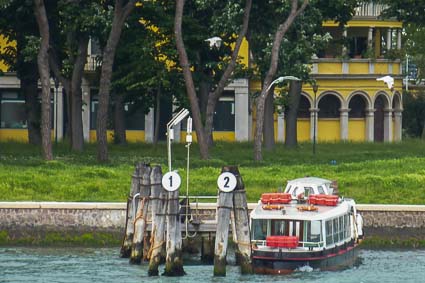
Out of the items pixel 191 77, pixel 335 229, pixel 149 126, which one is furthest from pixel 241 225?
pixel 149 126

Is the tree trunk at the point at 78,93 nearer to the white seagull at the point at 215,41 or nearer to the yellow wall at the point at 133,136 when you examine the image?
the white seagull at the point at 215,41

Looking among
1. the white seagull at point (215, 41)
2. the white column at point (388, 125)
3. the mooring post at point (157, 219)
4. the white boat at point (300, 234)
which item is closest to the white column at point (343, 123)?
the white column at point (388, 125)

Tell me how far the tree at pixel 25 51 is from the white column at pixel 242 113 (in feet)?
52.2

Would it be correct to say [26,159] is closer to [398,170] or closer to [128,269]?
[398,170]

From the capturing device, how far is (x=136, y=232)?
151 ft

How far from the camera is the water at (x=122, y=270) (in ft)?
143

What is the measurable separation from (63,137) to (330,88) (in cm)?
1736

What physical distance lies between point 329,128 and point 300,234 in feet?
183

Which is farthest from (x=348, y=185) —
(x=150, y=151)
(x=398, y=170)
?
(x=150, y=151)

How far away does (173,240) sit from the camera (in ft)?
140

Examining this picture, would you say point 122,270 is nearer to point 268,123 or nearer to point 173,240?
point 173,240

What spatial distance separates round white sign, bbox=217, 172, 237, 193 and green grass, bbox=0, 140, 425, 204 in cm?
1381

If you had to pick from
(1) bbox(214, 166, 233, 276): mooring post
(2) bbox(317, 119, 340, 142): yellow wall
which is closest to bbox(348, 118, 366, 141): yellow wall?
(2) bbox(317, 119, 340, 142): yellow wall

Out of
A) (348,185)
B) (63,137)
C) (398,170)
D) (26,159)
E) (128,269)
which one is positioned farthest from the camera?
(63,137)
